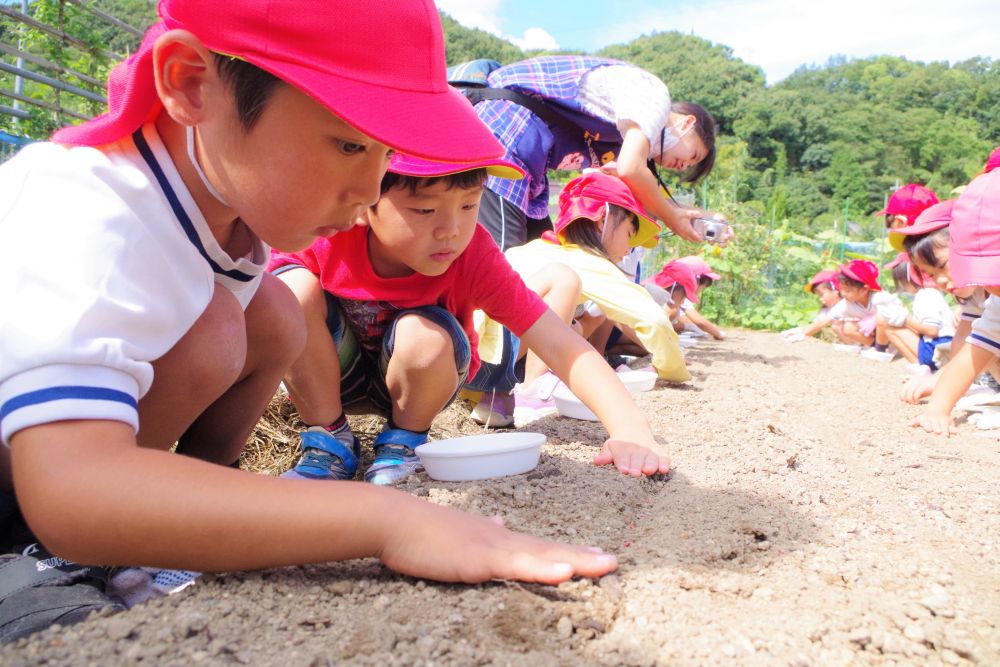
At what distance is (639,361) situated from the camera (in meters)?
5.34

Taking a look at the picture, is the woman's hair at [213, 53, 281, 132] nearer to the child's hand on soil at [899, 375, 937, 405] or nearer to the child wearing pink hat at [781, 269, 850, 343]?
the child's hand on soil at [899, 375, 937, 405]

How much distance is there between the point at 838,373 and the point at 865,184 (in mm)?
48391

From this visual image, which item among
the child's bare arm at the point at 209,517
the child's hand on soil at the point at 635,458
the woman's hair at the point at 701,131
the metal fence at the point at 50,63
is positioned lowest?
the child's hand on soil at the point at 635,458

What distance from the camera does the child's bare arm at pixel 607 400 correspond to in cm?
191

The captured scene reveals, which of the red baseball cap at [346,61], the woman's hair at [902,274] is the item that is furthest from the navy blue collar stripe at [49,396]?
the woman's hair at [902,274]

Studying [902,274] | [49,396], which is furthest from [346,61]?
[902,274]

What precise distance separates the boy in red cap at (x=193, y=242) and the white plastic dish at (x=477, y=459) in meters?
0.59

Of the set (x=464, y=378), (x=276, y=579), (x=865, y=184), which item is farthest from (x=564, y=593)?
(x=865, y=184)

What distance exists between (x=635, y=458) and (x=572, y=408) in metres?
1.02

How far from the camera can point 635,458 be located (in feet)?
6.27

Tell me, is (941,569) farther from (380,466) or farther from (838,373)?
(838,373)

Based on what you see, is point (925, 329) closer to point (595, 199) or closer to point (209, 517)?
point (595, 199)

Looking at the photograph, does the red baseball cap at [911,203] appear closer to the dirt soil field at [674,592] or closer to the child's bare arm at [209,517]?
the dirt soil field at [674,592]

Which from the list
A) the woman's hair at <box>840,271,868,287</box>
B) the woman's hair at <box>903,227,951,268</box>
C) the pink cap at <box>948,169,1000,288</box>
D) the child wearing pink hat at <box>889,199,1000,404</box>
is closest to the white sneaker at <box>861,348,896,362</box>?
the woman's hair at <box>840,271,868,287</box>
